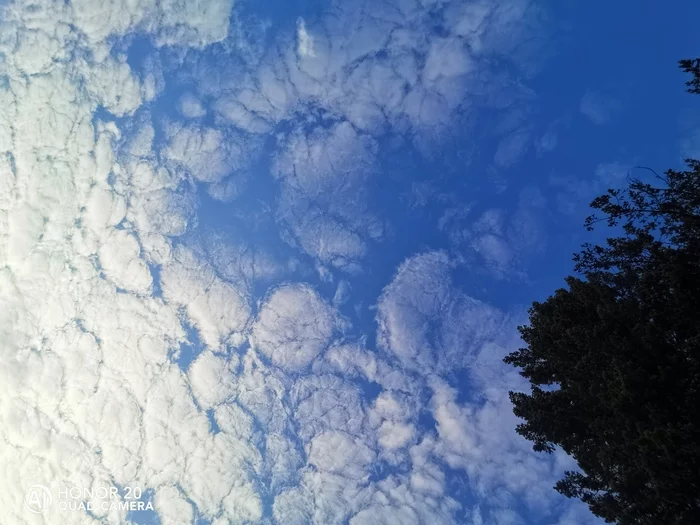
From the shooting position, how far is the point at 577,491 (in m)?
20.8

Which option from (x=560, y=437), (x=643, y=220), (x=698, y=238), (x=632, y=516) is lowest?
(x=632, y=516)

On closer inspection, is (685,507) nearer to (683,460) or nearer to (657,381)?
(683,460)

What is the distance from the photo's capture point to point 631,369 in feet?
52.5

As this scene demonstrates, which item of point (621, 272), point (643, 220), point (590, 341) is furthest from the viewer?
point (621, 272)

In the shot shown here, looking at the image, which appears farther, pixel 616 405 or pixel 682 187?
pixel 682 187

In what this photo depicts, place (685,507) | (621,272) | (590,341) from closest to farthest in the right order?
(685,507) < (590,341) < (621,272)

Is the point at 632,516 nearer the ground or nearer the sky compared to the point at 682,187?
nearer the ground

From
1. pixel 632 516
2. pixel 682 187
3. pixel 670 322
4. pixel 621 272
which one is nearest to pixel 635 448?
pixel 632 516

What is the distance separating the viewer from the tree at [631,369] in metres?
15.3

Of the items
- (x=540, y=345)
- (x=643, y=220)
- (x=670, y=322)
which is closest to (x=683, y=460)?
(x=670, y=322)

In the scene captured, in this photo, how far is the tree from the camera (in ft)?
50.1

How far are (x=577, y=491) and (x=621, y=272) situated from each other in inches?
438

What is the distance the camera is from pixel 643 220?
2014cm

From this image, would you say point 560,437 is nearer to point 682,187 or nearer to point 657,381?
point 657,381
